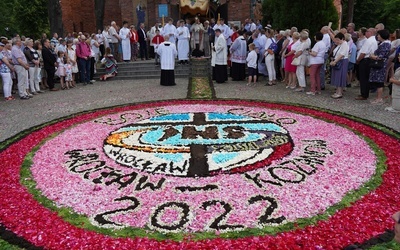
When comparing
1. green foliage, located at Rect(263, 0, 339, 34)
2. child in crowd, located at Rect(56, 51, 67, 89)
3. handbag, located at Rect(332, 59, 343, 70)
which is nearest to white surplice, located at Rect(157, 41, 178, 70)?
child in crowd, located at Rect(56, 51, 67, 89)

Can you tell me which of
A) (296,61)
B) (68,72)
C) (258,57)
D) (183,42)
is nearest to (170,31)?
(183,42)

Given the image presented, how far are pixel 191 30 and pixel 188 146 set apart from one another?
13304 millimetres

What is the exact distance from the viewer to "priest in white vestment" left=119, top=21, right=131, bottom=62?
18406mm

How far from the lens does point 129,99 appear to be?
38.5 feet

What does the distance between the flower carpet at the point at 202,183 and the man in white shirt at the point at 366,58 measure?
2.57 metres

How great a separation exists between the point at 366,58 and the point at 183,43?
9990mm

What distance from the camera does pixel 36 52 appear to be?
13.1 m

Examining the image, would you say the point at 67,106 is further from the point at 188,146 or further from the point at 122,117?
the point at 188,146

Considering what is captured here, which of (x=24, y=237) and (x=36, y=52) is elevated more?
(x=36, y=52)

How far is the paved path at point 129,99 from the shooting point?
359 inches

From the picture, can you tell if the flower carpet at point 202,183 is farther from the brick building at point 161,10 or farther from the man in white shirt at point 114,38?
the brick building at point 161,10

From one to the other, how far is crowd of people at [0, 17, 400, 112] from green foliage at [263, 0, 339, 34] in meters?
1.13

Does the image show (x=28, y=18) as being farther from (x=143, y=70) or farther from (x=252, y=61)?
(x=252, y=61)

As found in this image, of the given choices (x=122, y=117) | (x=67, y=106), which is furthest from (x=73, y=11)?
(x=122, y=117)
